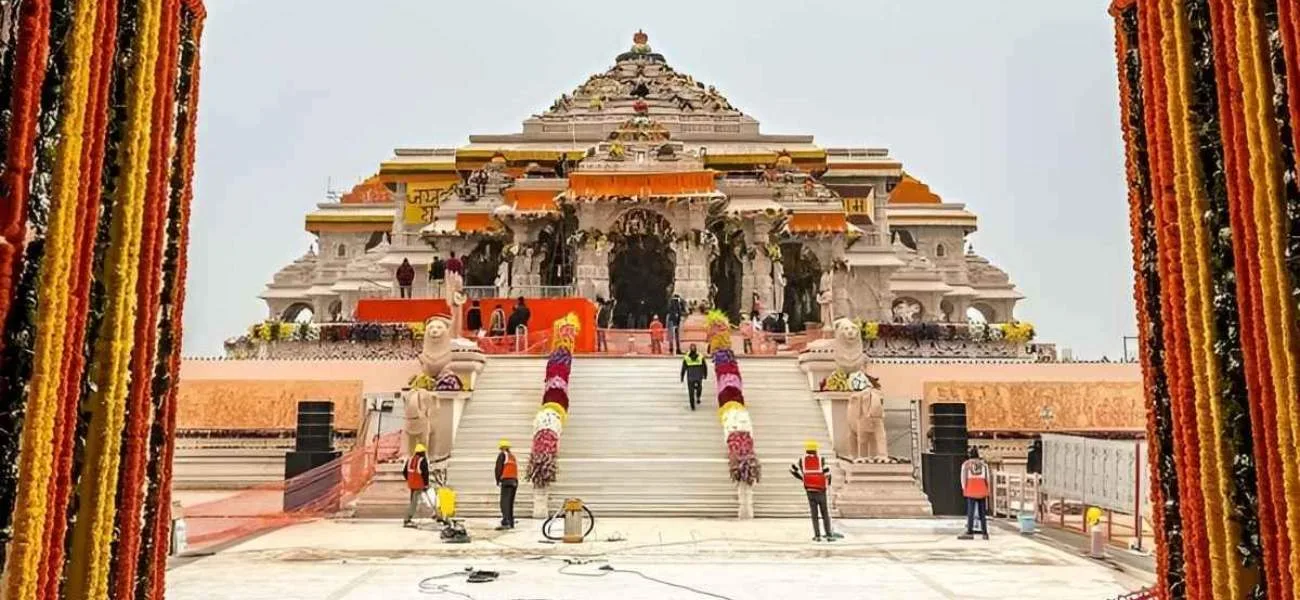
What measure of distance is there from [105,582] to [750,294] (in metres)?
27.9

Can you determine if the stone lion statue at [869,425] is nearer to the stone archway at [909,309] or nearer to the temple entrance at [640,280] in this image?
the temple entrance at [640,280]

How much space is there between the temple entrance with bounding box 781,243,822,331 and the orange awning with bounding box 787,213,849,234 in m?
1.02

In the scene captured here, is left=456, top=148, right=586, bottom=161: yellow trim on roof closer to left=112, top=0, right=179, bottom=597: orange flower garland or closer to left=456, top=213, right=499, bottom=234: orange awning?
left=456, top=213, right=499, bottom=234: orange awning

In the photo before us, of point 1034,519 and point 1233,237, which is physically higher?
point 1233,237

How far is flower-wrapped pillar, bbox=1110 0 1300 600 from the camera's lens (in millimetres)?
3270

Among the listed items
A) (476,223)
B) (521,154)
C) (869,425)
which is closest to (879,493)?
(869,425)

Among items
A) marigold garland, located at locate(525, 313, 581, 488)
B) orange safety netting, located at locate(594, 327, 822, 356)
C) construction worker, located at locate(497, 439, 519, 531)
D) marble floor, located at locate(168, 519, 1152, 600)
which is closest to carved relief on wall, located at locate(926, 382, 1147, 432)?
orange safety netting, located at locate(594, 327, 822, 356)

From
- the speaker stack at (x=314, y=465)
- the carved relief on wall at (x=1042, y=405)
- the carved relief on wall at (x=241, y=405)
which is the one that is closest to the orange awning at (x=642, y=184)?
the carved relief on wall at (x=241, y=405)

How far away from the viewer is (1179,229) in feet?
12.8

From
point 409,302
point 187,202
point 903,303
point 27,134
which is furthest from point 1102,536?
point 903,303

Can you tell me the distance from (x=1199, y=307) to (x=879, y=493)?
40.1 ft

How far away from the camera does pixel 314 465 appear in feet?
54.4

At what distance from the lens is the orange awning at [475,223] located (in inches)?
1287

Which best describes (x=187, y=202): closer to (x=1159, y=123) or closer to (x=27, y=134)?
(x=27, y=134)
